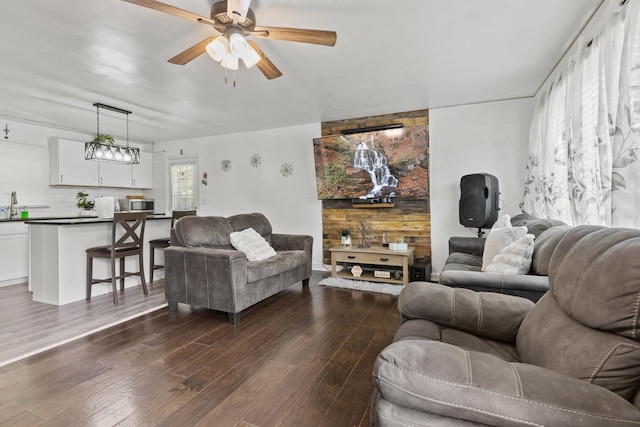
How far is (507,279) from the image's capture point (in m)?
1.87

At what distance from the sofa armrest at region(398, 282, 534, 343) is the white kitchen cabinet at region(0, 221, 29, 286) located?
18.0 ft

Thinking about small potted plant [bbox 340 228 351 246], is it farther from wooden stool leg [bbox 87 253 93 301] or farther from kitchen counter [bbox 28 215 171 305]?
wooden stool leg [bbox 87 253 93 301]

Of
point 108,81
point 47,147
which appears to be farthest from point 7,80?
point 47,147

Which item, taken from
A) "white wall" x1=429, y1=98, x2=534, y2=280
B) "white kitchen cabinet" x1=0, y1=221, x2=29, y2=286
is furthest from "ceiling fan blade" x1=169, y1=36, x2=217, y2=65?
"white kitchen cabinet" x1=0, y1=221, x2=29, y2=286

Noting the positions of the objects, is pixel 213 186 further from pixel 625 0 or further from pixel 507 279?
pixel 625 0

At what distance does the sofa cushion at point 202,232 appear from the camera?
328 cm

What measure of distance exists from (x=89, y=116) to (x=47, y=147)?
134cm

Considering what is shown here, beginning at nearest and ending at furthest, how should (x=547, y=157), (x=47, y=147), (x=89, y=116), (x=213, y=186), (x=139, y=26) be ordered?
(x=139, y=26)
(x=547, y=157)
(x=89, y=116)
(x=47, y=147)
(x=213, y=186)

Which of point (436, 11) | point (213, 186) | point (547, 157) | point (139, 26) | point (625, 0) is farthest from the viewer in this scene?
point (213, 186)

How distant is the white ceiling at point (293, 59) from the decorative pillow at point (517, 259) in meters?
1.67

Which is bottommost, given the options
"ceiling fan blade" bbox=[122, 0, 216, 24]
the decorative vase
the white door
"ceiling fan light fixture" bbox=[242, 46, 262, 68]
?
the decorative vase

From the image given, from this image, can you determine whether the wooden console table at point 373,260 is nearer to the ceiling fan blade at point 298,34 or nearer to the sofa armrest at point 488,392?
the ceiling fan blade at point 298,34

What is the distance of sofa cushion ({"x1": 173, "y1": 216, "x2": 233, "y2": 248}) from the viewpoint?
129 inches

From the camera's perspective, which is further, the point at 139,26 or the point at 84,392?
the point at 139,26
